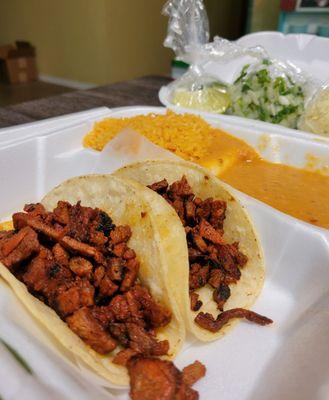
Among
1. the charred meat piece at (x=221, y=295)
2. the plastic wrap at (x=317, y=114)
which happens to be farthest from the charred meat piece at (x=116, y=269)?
the plastic wrap at (x=317, y=114)

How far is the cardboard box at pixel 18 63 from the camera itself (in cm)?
819

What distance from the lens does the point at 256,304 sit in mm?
1385

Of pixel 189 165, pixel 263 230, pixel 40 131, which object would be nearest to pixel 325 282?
pixel 263 230

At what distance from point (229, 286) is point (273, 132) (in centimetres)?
119

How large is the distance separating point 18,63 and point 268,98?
7.42m

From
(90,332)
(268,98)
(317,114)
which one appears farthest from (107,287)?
(268,98)

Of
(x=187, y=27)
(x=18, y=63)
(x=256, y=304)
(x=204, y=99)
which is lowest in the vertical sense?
(x=18, y=63)

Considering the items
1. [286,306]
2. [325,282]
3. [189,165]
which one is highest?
[189,165]

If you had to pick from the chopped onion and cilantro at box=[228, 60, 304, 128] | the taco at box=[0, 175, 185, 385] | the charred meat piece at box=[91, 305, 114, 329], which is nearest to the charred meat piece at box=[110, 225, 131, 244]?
the taco at box=[0, 175, 185, 385]

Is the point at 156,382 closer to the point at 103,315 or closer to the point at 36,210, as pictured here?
the point at 103,315

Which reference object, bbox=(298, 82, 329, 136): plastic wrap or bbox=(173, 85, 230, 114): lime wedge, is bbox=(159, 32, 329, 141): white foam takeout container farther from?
bbox=(298, 82, 329, 136): plastic wrap

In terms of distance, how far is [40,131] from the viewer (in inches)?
80.3

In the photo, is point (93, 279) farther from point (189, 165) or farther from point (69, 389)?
point (189, 165)

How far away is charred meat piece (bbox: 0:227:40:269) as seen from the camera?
46.7 inches
